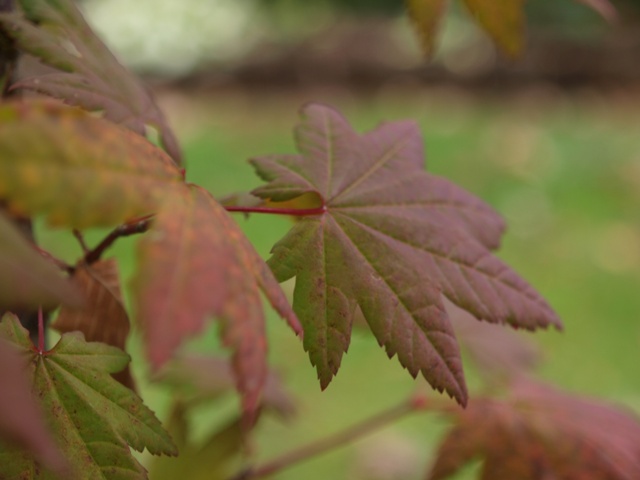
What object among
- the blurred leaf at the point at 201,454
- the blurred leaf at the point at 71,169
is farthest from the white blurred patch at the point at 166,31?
the blurred leaf at the point at 71,169

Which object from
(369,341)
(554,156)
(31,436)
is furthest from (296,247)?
(554,156)

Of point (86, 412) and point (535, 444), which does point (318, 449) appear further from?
point (86, 412)

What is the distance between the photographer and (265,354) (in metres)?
0.48

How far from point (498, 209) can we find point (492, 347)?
2.25m

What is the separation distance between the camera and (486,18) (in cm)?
99

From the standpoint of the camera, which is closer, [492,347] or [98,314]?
[98,314]

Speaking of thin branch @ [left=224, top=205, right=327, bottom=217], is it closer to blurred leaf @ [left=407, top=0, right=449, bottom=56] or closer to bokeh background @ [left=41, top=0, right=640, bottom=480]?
blurred leaf @ [left=407, top=0, right=449, bottom=56]

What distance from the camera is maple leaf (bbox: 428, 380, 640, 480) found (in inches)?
42.0

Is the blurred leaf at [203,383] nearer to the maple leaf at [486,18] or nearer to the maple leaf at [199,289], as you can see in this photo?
the maple leaf at [486,18]

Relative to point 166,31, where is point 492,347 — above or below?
below

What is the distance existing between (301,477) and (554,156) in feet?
9.08

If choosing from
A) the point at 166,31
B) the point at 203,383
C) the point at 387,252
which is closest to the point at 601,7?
the point at 387,252

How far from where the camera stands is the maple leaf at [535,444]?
1067 mm

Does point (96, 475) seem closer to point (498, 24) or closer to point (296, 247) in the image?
point (296, 247)
